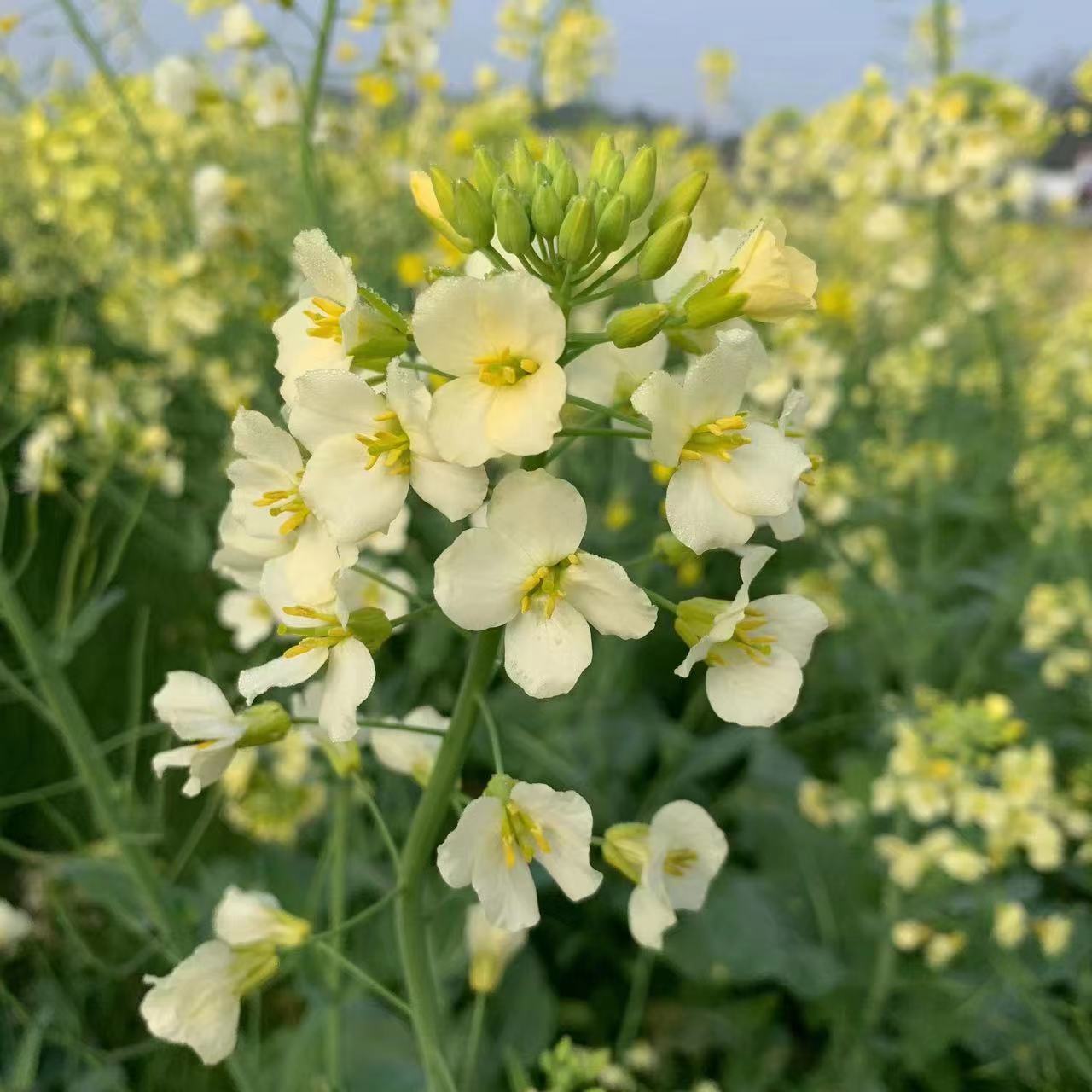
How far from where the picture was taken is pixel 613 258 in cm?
104

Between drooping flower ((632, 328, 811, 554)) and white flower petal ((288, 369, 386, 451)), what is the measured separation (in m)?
0.23

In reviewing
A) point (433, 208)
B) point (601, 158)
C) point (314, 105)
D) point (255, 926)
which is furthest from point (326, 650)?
point (314, 105)

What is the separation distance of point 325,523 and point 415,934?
1.58 feet

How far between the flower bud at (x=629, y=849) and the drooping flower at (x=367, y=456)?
→ 0.41m

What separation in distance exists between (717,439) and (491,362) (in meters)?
0.22

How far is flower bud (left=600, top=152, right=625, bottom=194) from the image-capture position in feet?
3.23

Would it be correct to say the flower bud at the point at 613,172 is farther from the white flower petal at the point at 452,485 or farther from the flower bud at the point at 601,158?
the white flower petal at the point at 452,485

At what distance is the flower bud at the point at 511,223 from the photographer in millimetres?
901

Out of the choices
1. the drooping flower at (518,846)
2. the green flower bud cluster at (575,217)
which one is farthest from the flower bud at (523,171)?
the drooping flower at (518,846)

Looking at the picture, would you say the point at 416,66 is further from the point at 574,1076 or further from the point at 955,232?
the point at 955,232

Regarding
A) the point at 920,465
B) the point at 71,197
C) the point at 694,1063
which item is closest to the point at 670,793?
the point at 694,1063

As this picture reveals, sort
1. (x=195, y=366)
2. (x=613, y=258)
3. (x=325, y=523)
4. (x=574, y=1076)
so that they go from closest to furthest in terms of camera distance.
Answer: (x=325, y=523) → (x=613, y=258) → (x=574, y=1076) → (x=195, y=366)

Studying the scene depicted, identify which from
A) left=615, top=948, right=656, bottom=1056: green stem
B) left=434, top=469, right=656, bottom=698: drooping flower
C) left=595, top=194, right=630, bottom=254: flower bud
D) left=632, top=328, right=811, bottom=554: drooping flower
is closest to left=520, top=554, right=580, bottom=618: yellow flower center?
left=434, top=469, right=656, bottom=698: drooping flower

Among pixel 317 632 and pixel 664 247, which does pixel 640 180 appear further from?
pixel 317 632
